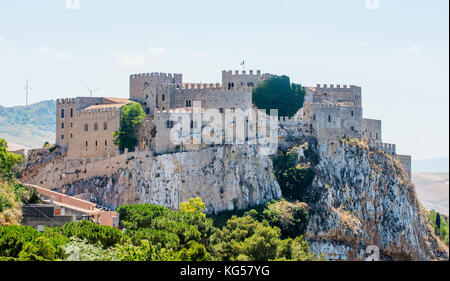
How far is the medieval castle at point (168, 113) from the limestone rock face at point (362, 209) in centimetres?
306

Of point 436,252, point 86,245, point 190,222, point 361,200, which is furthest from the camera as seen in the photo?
point 436,252

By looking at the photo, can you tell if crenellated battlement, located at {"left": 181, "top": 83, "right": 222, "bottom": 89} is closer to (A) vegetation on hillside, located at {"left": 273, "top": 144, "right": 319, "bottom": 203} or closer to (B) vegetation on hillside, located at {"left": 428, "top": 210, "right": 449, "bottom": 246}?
(A) vegetation on hillside, located at {"left": 273, "top": 144, "right": 319, "bottom": 203}

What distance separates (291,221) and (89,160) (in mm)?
23394

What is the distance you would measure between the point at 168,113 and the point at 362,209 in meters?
25.1

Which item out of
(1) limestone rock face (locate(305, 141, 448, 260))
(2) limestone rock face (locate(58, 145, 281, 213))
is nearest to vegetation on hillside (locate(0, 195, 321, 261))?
(2) limestone rock face (locate(58, 145, 281, 213))

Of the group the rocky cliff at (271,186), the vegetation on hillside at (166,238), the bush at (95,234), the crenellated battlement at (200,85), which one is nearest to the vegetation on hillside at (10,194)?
the vegetation on hillside at (166,238)

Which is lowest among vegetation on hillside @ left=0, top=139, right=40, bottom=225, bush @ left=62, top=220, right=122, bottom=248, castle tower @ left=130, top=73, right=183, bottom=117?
bush @ left=62, top=220, right=122, bottom=248

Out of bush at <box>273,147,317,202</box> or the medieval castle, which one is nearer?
the medieval castle

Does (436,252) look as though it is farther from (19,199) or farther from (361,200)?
(19,199)

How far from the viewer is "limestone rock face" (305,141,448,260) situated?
89.9 m

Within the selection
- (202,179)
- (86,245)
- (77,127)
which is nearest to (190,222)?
(202,179)

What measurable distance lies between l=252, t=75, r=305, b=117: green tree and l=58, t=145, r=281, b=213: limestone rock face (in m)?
6.78

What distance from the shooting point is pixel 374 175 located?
3826 inches
